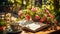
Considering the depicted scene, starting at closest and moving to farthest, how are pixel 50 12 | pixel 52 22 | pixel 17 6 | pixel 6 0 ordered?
pixel 52 22 < pixel 50 12 < pixel 17 6 < pixel 6 0

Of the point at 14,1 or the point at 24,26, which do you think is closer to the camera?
the point at 24,26

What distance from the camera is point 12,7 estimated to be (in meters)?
4.04

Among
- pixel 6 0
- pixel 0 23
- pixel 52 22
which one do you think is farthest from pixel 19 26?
pixel 6 0

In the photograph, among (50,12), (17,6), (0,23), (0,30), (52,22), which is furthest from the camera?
(17,6)

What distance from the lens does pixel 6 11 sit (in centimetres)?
398

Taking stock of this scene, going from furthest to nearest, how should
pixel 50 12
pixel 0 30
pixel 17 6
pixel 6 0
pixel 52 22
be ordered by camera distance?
1. pixel 6 0
2. pixel 17 6
3. pixel 50 12
4. pixel 52 22
5. pixel 0 30

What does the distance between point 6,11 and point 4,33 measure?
50.0 inches

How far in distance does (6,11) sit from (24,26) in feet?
3.35

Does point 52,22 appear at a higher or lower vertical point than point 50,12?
lower

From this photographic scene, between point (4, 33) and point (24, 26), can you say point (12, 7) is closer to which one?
point (24, 26)

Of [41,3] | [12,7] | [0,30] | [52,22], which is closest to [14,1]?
[12,7]

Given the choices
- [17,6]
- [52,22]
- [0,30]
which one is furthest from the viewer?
[17,6]

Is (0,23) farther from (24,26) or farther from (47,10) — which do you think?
(47,10)

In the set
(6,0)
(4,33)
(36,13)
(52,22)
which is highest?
(6,0)
